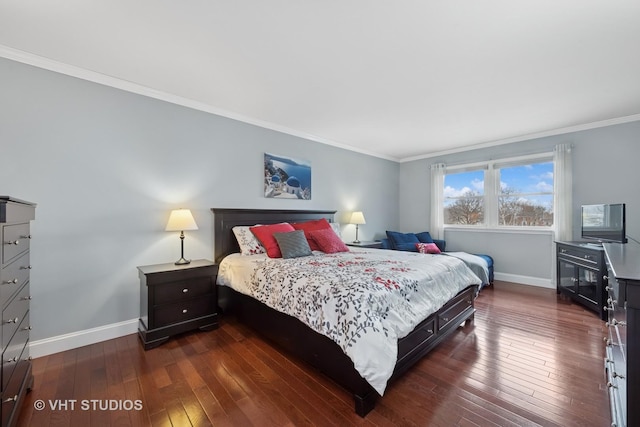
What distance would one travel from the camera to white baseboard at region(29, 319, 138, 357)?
2.16m

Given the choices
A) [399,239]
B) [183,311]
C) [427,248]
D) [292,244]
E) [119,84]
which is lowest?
[183,311]

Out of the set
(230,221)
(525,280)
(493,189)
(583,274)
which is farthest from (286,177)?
(525,280)

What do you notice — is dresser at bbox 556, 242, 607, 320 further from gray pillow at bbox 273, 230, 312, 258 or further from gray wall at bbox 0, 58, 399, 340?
gray wall at bbox 0, 58, 399, 340

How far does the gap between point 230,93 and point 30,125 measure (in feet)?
5.44

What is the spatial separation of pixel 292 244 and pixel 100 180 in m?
1.90

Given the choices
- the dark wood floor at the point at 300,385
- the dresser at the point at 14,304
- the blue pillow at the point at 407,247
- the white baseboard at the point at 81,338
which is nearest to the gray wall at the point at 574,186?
the blue pillow at the point at 407,247

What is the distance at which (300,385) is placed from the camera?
5.92 ft

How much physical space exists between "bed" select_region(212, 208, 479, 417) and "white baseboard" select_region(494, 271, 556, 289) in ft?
7.36

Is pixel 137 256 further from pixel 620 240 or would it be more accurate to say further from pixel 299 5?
pixel 620 240

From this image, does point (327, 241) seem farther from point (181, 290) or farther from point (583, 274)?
point (583, 274)

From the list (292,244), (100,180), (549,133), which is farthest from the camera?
(549,133)

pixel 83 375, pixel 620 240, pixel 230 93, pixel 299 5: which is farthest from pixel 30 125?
pixel 620 240

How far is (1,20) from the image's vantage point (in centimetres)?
180

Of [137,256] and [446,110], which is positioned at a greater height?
[446,110]
